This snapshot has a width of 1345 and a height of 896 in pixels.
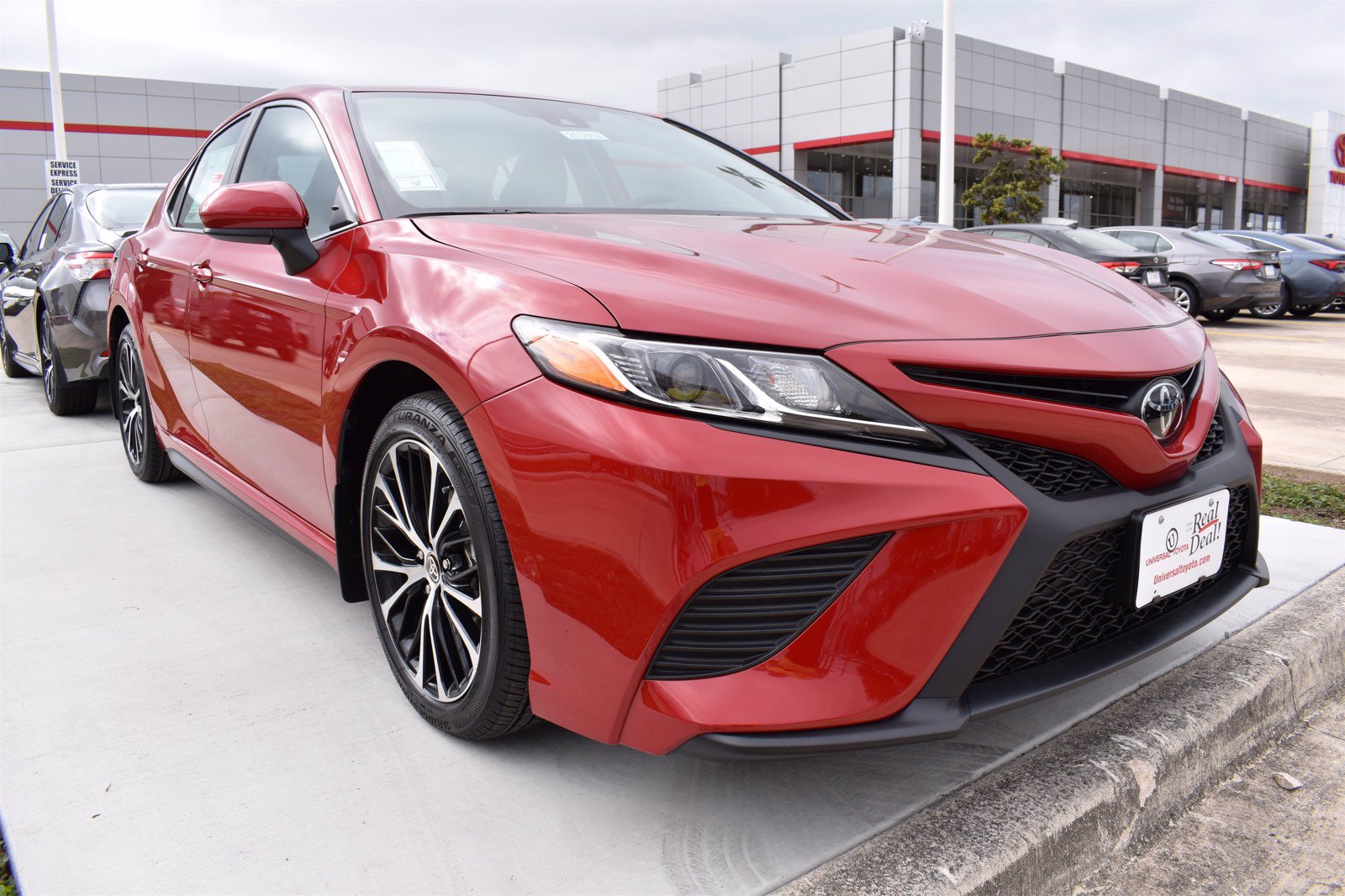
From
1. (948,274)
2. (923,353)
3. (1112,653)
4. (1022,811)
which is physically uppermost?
(948,274)

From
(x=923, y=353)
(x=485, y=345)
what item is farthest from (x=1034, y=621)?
(x=485, y=345)

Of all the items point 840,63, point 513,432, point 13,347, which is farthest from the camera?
point 840,63

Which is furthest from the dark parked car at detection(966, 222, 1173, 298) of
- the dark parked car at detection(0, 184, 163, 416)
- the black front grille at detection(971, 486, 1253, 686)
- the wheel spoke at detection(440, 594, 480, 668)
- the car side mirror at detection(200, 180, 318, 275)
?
the wheel spoke at detection(440, 594, 480, 668)

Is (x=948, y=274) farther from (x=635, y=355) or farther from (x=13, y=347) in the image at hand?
(x=13, y=347)

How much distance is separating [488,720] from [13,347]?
7.45 m

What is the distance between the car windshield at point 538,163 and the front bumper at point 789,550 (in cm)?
102

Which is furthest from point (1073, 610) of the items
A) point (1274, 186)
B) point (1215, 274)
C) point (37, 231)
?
point (1274, 186)

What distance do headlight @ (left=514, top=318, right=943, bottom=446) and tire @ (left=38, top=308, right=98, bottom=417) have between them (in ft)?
18.5

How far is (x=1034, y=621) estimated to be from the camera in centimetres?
170

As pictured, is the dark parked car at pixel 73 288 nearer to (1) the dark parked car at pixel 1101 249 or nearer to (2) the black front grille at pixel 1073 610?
(2) the black front grille at pixel 1073 610

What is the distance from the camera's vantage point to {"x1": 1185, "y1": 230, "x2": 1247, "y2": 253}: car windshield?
14675mm

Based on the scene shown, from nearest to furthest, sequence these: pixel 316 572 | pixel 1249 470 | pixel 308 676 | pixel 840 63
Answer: pixel 1249 470, pixel 308 676, pixel 316 572, pixel 840 63

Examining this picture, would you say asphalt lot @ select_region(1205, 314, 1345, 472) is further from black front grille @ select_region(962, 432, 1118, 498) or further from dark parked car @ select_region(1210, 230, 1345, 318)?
black front grille @ select_region(962, 432, 1118, 498)

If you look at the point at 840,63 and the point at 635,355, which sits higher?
the point at 840,63
